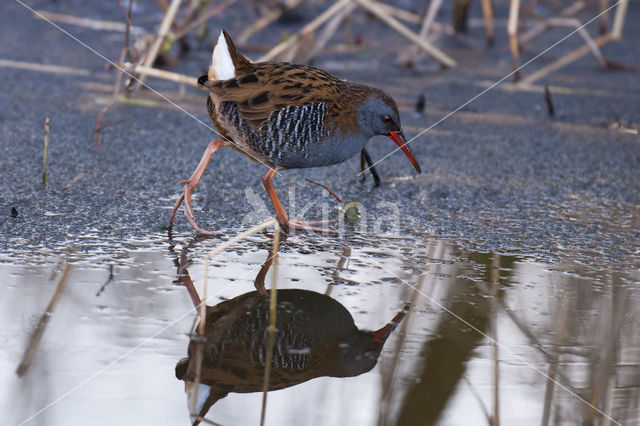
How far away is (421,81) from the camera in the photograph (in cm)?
629

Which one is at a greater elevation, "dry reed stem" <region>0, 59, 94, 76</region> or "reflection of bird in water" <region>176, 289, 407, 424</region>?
"dry reed stem" <region>0, 59, 94, 76</region>

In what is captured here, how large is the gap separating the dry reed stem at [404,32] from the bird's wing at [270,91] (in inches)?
90.3

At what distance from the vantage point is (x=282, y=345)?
7.59 feet

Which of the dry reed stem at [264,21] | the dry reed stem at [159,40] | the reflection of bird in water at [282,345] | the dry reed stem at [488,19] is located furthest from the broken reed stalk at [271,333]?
the dry reed stem at [488,19]

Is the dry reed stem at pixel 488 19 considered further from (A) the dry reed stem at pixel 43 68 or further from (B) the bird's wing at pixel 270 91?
(B) the bird's wing at pixel 270 91

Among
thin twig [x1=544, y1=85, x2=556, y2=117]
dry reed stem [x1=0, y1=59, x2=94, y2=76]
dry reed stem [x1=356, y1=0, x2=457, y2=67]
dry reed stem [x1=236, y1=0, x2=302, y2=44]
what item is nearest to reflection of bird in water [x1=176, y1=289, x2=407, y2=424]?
thin twig [x1=544, y1=85, x2=556, y2=117]

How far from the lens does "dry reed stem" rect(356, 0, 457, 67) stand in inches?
222

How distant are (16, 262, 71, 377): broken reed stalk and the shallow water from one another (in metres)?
0.02

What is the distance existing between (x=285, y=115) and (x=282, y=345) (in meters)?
1.26

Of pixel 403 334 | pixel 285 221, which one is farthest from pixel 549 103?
pixel 403 334

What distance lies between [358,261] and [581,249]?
94 centimetres

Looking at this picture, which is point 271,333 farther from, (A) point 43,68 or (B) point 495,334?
(A) point 43,68

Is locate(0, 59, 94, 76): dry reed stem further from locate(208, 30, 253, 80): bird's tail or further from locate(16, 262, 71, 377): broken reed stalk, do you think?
locate(16, 262, 71, 377): broken reed stalk

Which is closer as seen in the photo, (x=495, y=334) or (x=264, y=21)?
(x=495, y=334)
